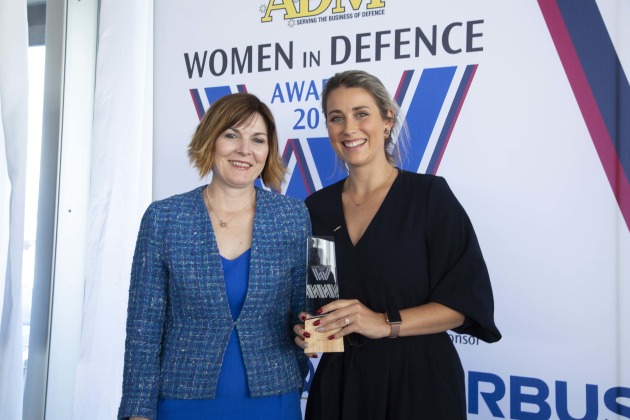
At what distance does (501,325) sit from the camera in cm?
251

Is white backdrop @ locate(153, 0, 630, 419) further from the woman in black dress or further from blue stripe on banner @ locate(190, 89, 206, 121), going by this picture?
the woman in black dress

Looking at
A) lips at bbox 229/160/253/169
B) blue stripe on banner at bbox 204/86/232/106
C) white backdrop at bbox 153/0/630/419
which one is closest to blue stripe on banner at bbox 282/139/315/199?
white backdrop at bbox 153/0/630/419

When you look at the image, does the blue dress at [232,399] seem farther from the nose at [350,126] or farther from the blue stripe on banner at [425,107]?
the blue stripe on banner at [425,107]

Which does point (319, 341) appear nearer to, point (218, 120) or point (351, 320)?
point (351, 320)

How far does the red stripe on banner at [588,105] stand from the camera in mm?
2312

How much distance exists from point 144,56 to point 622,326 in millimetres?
2636

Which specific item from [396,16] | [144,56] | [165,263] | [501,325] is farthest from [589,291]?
[144,56]

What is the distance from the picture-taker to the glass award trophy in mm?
1618

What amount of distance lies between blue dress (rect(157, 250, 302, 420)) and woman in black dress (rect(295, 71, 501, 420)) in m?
0.19

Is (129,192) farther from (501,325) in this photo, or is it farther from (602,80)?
(602,80)

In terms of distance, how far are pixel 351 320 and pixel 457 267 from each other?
368 mm

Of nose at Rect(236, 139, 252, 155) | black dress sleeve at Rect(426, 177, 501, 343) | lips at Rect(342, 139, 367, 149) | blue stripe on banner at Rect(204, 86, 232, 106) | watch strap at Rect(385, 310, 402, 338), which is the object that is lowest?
watch strap at Rect(385, 310, 402, 338)

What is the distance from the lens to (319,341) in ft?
5.33

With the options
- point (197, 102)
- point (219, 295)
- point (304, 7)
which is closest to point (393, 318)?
point (219, 295)
